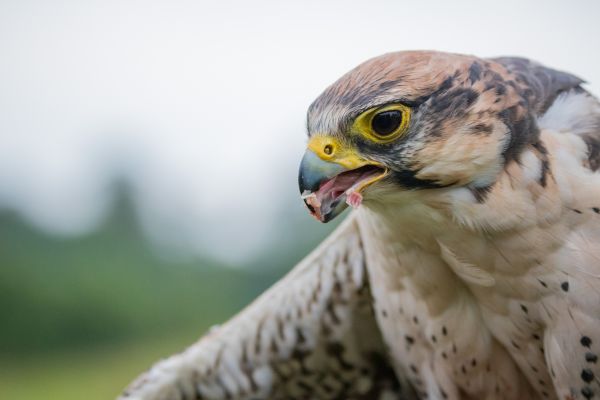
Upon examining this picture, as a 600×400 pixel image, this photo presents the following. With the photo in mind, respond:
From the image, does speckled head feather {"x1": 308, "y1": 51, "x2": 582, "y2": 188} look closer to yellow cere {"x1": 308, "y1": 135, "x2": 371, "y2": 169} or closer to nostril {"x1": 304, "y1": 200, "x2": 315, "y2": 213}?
yellow cere {"x1": 308, "y1": 135, "x2": 371, "y2": 169}

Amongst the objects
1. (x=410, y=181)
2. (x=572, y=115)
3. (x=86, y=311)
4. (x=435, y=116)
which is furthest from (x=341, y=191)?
(x=86, y=311)

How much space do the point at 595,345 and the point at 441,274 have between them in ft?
1.91

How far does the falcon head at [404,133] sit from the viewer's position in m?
2.41

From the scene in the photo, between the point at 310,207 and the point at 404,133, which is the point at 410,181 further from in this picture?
the point at 310,207

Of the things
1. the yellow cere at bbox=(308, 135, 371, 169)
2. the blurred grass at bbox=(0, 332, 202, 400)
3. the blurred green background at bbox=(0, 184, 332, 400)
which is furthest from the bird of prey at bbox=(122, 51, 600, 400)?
the blurred green background at bbox=(0, 184, 332, 400)

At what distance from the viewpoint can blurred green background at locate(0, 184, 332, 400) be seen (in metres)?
14.3

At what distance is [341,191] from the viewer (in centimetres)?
247

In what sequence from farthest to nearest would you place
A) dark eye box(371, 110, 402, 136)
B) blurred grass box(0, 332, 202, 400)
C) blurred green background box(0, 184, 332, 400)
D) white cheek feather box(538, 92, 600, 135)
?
blurred green background box(0, 184, 332, 400), blurred grass box(0, 332, 202, 400), white cheek feather box(538, 92, 600, 135), dark eye box(371, 110, 402, 136)

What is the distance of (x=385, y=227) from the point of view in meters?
2.87

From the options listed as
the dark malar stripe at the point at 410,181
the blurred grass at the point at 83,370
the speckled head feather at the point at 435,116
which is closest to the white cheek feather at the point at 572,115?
the speckled head feather at the point at 435,116

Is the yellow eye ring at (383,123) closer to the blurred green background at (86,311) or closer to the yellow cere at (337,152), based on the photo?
the yellow cere at (337,152)

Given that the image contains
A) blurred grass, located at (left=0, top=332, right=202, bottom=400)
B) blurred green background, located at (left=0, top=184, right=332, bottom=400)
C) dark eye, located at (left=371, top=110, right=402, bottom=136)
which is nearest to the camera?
dark eye, located at (left=371, top=110, right=402, bottom=136)

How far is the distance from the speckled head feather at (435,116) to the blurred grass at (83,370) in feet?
35.1

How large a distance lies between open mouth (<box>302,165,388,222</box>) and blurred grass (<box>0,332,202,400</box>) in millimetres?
10588
